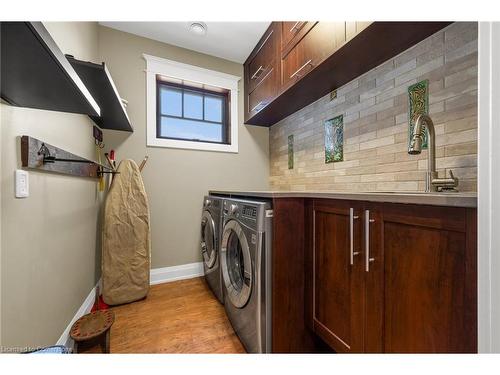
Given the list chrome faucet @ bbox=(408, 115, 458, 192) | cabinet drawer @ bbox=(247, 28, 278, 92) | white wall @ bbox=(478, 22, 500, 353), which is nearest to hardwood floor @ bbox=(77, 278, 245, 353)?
white wall @ bbox=(478, 22, 500, 353)

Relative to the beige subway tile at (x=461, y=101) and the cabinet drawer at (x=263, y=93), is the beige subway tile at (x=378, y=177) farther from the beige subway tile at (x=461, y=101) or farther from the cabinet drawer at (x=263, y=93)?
the cabinet drawer at (x=263, y=93)

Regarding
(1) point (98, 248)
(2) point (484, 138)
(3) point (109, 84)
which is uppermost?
(3) point (109, 84)

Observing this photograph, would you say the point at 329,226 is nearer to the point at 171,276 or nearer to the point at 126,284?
the point at 126,284

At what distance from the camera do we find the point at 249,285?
1.15 meters

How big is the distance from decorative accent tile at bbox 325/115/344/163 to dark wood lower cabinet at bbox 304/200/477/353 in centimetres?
85

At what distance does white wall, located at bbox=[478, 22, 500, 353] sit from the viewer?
429 mm

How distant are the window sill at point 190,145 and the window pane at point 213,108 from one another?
0.36 metres

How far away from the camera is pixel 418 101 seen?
1188 mm

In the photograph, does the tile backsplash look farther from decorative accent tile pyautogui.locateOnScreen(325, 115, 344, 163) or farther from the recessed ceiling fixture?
the recessed ceiling fixture

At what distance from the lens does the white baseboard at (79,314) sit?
3.85ft

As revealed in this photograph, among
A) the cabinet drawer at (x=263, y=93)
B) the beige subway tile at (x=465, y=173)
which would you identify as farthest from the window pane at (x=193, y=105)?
the beige subway tile at (x=465, y=173)
